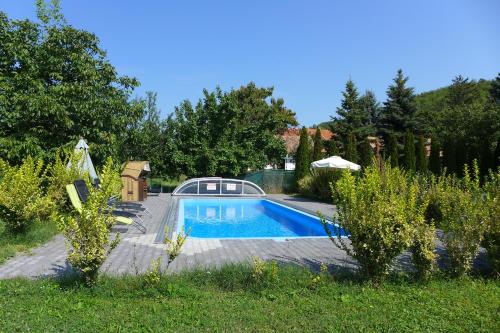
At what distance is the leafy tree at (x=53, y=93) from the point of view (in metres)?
12.2

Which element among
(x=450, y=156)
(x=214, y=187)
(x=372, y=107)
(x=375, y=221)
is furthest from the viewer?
(x=372, y=107)

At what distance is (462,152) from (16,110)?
84.8 feet

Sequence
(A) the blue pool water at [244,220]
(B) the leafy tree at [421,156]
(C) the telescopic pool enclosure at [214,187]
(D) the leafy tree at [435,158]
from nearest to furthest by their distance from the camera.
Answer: (A) the blue pool water at [244,220], (C) the telescopic pool enclosure at [214,187], (B) the leafy tree at [421,156], (D) the leafy tree at [435,158]

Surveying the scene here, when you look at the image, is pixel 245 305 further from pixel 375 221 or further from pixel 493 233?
pixel 493 233

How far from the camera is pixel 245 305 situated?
14.1 ft

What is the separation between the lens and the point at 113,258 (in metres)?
6.42

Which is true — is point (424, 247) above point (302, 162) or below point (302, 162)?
below

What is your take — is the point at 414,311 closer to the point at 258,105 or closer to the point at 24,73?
the point at 24,73

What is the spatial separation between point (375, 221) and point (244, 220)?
394 inches

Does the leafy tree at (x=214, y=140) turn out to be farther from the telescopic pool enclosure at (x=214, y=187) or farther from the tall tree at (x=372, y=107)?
the tall tree at (x=372, y=107)

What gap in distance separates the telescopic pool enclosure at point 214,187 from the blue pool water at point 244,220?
0.86 metres

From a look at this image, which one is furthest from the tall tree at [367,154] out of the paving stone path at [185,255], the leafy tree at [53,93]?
the paving stone path at [185,255]

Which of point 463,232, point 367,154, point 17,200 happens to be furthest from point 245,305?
point 367,154

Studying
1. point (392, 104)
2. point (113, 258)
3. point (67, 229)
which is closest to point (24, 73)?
point (113, 258)
